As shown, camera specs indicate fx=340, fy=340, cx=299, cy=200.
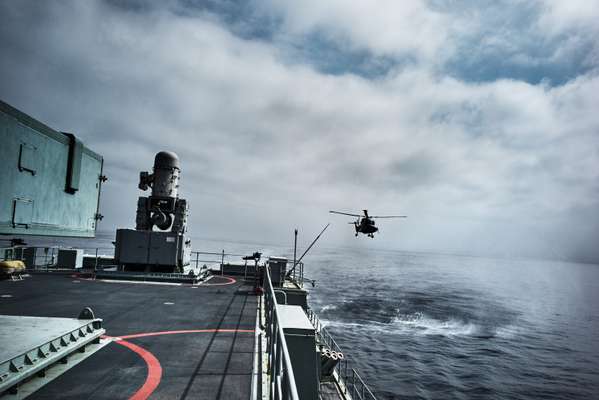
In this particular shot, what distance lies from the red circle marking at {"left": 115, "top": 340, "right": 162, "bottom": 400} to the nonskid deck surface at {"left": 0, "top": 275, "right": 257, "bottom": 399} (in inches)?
0.8

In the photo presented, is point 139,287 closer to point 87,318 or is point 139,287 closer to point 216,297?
point 216,297

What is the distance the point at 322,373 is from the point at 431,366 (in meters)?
19.7

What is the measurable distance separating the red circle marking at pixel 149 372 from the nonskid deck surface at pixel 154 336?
0.02 metres

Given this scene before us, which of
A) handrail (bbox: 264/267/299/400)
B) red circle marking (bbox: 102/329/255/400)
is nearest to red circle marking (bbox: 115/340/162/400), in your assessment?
A: red circle marking (bbox: 102/329/255/400)

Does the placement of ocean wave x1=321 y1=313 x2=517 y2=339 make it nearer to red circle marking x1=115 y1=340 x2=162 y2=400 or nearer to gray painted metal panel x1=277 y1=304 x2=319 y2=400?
gray painted metal panel x1=277 y1=304 x2=319 y2=400

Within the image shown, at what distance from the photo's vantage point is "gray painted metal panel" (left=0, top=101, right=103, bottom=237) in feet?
15.4

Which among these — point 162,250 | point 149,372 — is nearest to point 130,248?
point 162,250

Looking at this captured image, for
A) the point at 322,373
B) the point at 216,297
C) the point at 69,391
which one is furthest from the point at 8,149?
the point at 322,373

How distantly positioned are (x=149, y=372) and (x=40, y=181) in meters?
5.01

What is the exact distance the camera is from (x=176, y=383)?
7.38m

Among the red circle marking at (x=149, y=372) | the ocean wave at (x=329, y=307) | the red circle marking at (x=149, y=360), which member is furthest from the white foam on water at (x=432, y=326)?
the red circle marking at (x=149, y=372)

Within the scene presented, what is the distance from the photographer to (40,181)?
5.41 m

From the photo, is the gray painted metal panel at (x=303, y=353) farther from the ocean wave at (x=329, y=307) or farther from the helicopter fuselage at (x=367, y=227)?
the ocean wave at (x=329, y=307)

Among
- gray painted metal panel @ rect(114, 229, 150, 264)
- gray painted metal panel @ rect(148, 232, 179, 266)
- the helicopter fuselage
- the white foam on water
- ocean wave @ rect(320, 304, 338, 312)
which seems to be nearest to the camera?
gray painted metal panel @ rect(114, 229, 150, 264)
